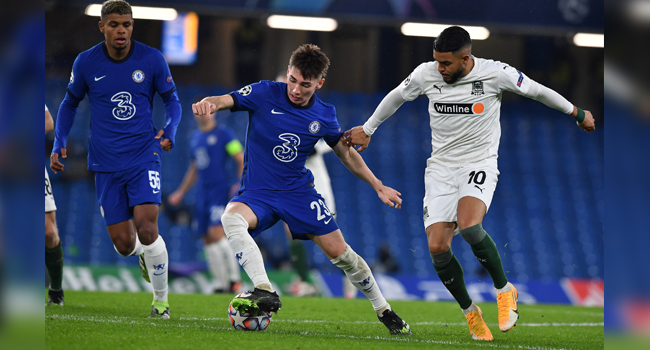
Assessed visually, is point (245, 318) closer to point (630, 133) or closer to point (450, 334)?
point (450, 334)

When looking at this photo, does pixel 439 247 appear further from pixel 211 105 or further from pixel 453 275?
pixel 211 105

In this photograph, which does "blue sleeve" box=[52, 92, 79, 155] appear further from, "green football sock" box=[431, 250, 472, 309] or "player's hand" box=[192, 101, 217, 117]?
"green football sock" box=[431, 250, 472, 309]

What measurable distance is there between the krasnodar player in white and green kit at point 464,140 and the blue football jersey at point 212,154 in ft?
14.6

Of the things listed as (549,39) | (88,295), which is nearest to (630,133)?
(88,295)

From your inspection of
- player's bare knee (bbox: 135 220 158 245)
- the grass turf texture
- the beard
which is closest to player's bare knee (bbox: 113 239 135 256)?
player's bare knee (bbox: 135 220 158 245)

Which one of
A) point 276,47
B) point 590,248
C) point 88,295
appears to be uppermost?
point 276,47

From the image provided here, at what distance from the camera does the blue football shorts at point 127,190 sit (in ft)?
16.4

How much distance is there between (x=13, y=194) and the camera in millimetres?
1280

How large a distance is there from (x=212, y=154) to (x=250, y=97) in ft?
14.9

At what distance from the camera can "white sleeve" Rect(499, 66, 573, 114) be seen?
4.62m

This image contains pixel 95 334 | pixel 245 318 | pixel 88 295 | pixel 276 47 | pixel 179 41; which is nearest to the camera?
pixel 95 334

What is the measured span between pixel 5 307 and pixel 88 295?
6086 millimetres

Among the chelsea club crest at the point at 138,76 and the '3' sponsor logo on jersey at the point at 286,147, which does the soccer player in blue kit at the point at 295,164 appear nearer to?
the '3' sponsor logo on jersey at the point at 286,147

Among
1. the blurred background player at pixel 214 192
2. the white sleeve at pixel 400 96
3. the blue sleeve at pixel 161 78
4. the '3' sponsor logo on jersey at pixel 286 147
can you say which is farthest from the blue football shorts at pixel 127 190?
the blurred background player at pixel 214 192
